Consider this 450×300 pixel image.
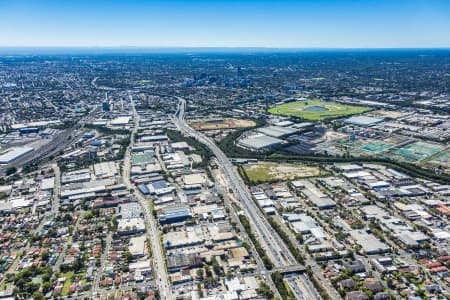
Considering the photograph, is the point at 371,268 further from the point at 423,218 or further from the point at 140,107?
the point at 140,107

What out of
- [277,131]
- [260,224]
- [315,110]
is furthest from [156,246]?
[315,110]

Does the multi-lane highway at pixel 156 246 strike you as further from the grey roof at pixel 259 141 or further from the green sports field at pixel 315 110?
the green sports field at pixel 315 110

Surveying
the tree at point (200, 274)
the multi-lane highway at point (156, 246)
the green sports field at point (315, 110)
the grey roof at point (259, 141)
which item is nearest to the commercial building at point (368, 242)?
the tree at point (200, 274)

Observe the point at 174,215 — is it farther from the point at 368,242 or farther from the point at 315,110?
the point at 315,110

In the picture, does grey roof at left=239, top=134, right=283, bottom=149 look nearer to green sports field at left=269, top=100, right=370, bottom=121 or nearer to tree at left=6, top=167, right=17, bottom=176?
green sports field at left=269, top=100, right=370, bottom=121

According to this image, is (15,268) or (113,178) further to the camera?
(113,178)

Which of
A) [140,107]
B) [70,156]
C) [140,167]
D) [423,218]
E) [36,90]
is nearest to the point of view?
[423,218]

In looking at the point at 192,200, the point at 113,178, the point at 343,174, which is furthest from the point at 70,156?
the point at 343,174

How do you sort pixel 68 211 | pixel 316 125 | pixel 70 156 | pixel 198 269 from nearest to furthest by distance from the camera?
1. pixel 198 269
2. pixel 68 211
3. pixel 70 156
4. pixel 316 125

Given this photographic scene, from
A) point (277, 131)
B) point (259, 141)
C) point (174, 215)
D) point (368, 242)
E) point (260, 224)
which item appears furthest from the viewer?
point (277, 131)
